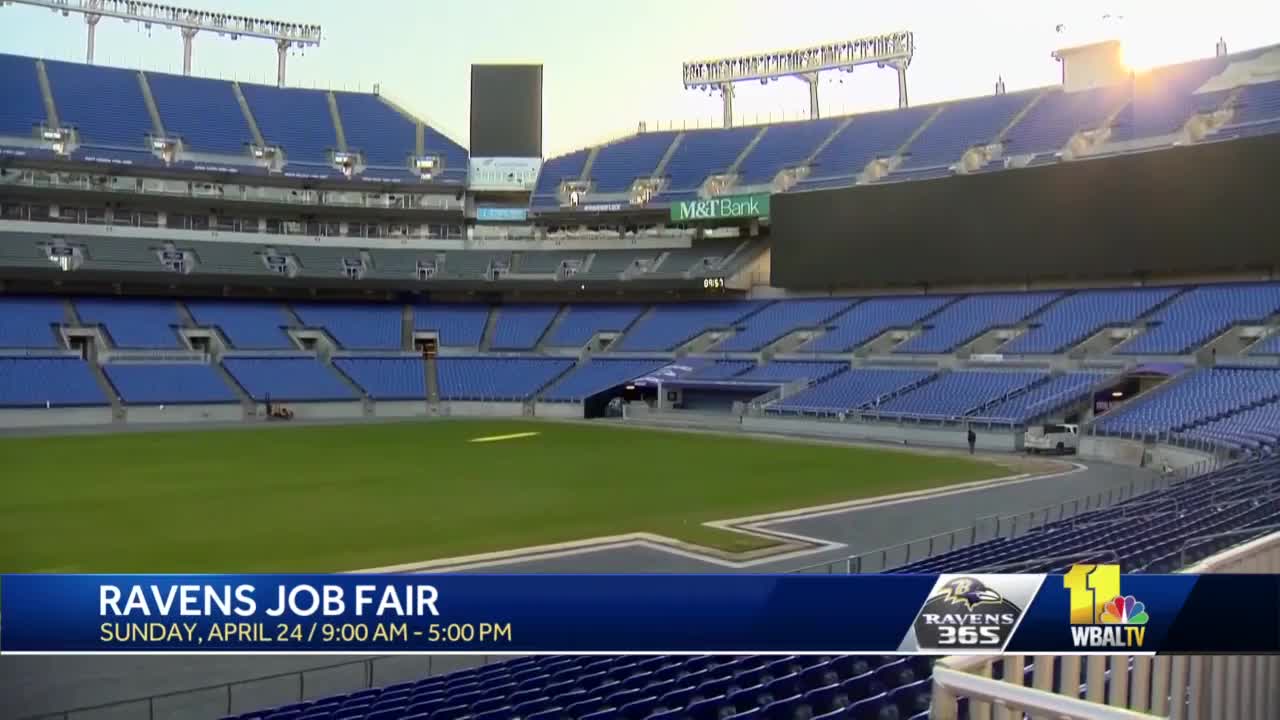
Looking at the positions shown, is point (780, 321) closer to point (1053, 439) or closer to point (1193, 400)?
point (1053, 439)

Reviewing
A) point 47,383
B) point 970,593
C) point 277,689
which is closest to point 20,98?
point 47,383

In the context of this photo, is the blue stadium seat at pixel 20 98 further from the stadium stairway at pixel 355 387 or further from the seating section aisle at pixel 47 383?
the stadium stairway at pixel 355 387

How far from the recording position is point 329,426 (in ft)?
154

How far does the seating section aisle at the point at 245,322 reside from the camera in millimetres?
56719

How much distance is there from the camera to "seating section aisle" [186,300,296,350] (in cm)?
5672

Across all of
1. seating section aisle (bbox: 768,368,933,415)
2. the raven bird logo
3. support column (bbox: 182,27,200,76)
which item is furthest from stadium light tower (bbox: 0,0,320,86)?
the raven bird logo

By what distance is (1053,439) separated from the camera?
36.5 m

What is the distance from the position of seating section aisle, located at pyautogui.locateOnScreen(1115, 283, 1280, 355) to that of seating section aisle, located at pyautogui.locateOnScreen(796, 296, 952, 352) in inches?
468

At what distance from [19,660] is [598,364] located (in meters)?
47.2

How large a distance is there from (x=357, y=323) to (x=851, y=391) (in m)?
32.4

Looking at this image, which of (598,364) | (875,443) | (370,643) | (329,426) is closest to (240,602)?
(370,643)

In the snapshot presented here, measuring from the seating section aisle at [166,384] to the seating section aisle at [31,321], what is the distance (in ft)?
12.2

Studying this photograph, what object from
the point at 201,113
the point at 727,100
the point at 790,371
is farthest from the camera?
the point at 727,100

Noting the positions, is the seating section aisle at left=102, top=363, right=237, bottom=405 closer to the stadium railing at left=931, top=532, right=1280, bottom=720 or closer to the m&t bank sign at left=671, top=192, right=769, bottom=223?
the m&t bank sign at left=671, top=192, right=769, bottom=223
